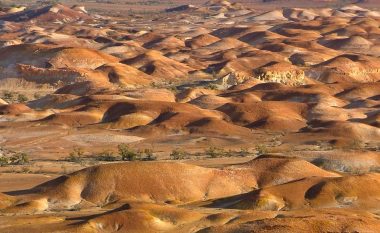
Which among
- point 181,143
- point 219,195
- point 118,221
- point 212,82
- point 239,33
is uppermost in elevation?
point 118,221

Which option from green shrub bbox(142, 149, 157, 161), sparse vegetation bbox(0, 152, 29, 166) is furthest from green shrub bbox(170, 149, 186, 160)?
sparse vegetation bbox(0, 152, 29, 166)

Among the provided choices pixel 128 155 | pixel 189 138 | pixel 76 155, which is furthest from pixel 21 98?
pixel 128 155

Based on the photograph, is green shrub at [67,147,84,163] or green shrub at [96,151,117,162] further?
green shrub at [96,151,117,162]

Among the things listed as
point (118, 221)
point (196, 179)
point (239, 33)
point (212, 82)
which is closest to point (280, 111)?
point (212, 82)

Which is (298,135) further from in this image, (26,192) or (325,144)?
(26,192)

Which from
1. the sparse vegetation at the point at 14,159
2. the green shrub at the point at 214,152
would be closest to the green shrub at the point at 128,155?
the green shrub at the point at 214,152

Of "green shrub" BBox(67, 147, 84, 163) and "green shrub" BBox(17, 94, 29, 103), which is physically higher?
"green shrub" BBox(67, 147, 84, 163)

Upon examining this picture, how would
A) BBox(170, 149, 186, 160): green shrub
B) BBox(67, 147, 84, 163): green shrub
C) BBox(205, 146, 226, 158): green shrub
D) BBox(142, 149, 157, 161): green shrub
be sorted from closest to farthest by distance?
BBox(67, 147, 84, 163): green shrub → BBox(170, 149, 186, 160): green shrub → BBox(142, 149, 157, 161): green shrub → BBox(205, 146, 226, 158): green shrub

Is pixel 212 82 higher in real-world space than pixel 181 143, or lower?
lower

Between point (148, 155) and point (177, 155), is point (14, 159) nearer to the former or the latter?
point (148, 155)

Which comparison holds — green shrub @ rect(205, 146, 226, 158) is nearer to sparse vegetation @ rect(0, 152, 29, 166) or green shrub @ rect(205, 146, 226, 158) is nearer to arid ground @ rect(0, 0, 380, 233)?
arid ground @ rect(0, 0, 380, 233)
